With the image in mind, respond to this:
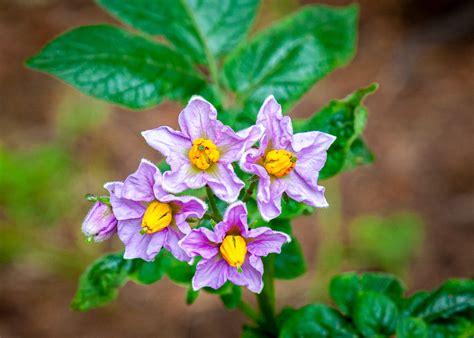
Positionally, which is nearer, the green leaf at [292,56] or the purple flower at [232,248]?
the purple flower at [232,248]

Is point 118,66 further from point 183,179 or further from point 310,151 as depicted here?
point 310,151

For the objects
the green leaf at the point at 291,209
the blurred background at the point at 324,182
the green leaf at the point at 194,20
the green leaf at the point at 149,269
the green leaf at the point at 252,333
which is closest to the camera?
the green leaf at the point at 291,209

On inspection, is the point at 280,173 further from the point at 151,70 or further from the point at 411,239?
the point at 411,239

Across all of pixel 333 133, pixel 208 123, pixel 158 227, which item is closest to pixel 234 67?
pixel 333 133

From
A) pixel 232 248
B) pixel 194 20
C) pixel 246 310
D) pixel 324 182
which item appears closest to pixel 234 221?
pixel 232 248

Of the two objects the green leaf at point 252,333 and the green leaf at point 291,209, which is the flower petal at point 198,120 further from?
the green leaf at point 252,333

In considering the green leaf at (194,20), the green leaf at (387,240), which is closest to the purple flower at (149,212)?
the green leaf at (194,20)
